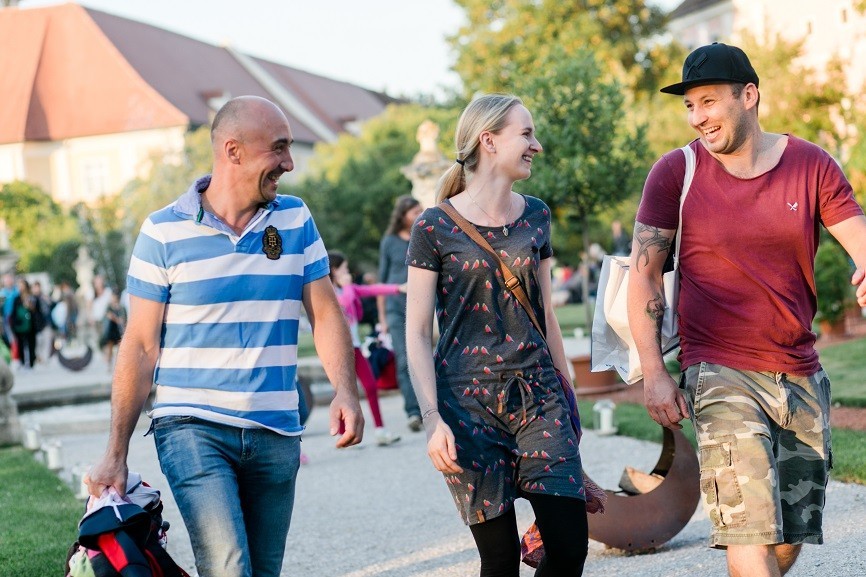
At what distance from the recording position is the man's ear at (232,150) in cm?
382

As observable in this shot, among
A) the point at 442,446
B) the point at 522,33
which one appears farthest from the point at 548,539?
the point at 522,33

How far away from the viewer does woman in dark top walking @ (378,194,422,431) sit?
10.7 metres

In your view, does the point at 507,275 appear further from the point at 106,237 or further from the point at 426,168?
the point at 106,237

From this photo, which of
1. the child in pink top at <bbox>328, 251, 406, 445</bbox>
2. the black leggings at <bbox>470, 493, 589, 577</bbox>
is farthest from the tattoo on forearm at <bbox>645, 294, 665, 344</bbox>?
the child in pink top at <bbox>328, 251, 406, 445</bbox>

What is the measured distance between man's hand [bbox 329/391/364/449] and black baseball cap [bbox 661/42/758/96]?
1474 millimetres

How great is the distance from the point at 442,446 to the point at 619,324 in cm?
91

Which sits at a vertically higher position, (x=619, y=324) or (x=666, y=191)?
(x=666, y=191)

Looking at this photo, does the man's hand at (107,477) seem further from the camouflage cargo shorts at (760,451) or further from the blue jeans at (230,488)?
the camouflage cargo shorts at (760,451)

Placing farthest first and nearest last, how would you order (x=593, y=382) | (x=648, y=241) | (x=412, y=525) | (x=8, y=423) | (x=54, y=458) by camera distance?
(x=593, y=382), (x=8, y=423), (x=54, y=458), (x=412, y=525), (x=648, y=241)

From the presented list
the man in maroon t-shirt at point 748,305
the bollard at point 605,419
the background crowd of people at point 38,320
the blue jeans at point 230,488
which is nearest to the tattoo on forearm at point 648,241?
the man in maroon t-shirt at point 748,305

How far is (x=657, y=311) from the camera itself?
4234mm

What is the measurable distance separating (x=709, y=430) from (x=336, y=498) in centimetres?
484

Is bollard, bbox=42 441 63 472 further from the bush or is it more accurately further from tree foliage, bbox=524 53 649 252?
the bush

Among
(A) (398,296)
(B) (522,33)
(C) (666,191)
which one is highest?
(B) (522,33)
